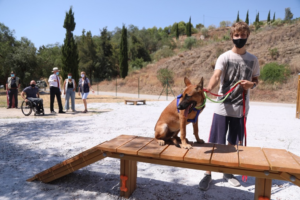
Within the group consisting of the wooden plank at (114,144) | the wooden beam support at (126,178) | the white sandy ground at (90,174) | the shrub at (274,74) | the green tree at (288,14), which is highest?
the green tree at (288,14)

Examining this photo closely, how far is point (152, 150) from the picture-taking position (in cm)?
268

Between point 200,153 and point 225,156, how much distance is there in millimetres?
280

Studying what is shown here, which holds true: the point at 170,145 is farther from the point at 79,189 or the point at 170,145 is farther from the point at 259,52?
the point at 259,52

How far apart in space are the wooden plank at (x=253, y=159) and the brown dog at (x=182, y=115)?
0.61 metres

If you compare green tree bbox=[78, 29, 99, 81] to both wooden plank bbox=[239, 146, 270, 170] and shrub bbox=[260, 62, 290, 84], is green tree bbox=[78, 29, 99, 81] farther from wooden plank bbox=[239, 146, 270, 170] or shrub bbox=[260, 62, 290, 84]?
wooden plank bbox=[239, 146, 270, 170]

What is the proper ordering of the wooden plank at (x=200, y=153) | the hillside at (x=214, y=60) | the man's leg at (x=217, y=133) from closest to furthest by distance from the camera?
the wooden plank at (x=200, y=153) < the man's leg at (x=217, y=133) < the hillside at (x=214, y=60)

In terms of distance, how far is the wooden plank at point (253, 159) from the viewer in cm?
221

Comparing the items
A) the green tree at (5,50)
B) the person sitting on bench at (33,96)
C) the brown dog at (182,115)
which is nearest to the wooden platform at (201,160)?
the brown dog at (182,115)

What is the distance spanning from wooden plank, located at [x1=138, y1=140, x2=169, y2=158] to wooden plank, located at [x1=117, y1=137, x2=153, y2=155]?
0.06m

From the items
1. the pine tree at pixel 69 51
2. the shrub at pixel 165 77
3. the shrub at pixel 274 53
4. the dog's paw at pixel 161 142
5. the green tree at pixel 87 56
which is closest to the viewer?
the dog's paw at pixel 161 142

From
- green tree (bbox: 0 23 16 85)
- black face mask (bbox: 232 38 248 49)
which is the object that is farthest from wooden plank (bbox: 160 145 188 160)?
green tree (bbox: 0 23 16 85)

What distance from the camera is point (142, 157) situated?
272 cm

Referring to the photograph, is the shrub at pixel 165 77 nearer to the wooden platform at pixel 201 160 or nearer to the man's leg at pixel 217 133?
the man's leg at pixel 217 133

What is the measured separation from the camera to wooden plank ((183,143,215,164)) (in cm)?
238
